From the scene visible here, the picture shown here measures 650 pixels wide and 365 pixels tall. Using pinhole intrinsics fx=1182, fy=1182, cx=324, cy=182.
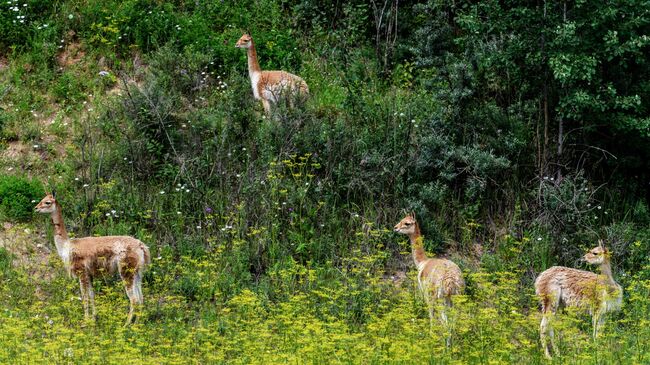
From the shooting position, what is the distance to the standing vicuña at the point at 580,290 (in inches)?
581

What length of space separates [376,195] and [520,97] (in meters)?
3.33

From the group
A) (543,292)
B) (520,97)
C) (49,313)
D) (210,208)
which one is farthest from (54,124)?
(543,292)

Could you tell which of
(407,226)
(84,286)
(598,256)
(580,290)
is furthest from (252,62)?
(580,290)

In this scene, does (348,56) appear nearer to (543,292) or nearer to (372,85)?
(372,85)

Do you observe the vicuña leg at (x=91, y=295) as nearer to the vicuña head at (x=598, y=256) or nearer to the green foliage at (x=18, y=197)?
the green foliage at (x=18, y=197)

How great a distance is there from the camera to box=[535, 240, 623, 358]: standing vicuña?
14766 mm

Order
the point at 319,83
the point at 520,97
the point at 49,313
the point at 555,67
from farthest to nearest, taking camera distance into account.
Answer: the point at 319,83, the point at 520,97, the point at 555,67, the point at 49,313

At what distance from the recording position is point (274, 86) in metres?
19.8

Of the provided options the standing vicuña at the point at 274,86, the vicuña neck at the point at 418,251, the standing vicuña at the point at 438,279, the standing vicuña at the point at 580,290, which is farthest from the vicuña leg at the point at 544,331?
the standing vicuña at the point at 274,86

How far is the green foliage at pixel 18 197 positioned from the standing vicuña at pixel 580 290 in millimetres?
7832

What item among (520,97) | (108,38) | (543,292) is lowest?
(543,292)

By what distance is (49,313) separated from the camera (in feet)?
51.1

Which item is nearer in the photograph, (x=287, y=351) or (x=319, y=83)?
(x=287, y=351)

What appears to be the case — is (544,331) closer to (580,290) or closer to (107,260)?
(580,290)
